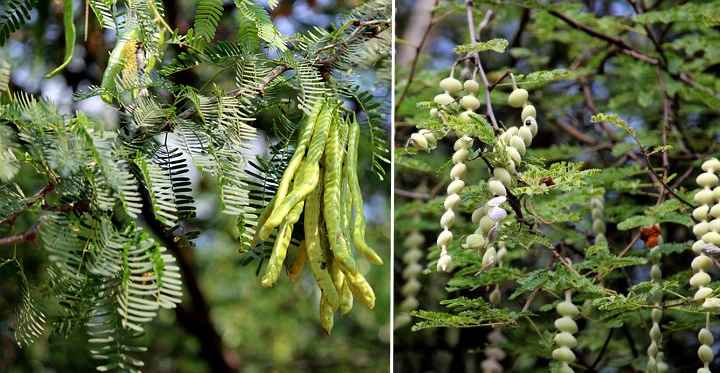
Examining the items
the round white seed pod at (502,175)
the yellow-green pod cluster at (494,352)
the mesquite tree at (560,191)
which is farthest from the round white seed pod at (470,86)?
the yellow-green pod cluster at (494,352)

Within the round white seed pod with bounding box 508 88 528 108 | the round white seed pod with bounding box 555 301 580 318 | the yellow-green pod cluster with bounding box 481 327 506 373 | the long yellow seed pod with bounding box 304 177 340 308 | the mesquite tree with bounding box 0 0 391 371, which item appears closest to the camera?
the mesquite tree with bounding box 0 0 391 371

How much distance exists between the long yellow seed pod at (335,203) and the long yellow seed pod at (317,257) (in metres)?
0.01

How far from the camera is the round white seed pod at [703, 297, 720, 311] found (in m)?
0.86

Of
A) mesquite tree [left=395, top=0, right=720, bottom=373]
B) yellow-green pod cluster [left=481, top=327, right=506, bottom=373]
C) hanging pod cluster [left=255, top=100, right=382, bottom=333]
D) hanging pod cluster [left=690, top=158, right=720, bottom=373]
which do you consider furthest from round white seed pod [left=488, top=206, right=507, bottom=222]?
yellow-green pod cluster [left=481, top=327, right=506, bottom=373]

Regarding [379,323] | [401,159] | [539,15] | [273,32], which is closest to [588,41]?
[539,15]

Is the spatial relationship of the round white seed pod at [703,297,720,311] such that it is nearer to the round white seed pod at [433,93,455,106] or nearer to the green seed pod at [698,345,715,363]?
the green seed pod at [698,345,715,363]

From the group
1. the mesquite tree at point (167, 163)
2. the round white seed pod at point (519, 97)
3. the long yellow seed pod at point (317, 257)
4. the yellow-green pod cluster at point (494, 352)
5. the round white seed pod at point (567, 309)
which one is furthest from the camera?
the yellow-green pod cluster at point (494, 352)

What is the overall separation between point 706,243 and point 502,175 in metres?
0.22

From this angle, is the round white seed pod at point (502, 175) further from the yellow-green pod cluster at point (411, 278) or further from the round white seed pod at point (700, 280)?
the yellow-green pod cluster at point (411, 278)

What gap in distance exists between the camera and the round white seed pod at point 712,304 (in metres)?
0.86

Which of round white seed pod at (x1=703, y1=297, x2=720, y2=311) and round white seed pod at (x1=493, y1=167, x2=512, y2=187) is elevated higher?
round white seed pod at (x1=493, y1=167, x2=512, y2=187)

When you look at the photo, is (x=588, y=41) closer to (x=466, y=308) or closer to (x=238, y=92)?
(x=466, y=308)

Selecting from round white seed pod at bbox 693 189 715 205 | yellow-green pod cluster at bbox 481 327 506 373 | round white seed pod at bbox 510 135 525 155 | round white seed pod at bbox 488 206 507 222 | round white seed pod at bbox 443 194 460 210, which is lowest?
yellow-green pod cluster at bbox 481 327 506 373

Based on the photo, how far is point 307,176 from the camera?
81 centimetres
